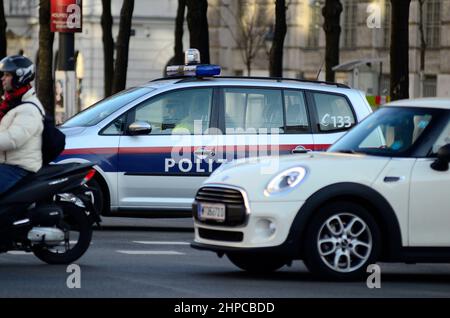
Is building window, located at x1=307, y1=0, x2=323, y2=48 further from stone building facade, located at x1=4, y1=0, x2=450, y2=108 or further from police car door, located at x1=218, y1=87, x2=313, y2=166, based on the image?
police car door, located at x1=218, y1=87, x2=313, y2=166

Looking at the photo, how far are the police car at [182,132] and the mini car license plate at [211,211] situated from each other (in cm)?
500

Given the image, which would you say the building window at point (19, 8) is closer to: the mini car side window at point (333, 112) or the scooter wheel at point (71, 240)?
the mini car side window at point (333, 112)

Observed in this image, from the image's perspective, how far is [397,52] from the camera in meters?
29.9

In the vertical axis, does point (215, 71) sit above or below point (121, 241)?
above

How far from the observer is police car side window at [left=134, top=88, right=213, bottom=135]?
55.4ft

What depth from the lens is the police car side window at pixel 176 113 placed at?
1689cm

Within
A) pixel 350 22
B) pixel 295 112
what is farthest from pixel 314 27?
pixel 295 112

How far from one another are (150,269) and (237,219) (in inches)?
49.0

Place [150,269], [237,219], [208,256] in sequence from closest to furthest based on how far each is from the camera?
1. [237,219]
2. [150,269]
3. [208,256]

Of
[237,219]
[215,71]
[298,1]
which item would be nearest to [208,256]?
[237,219]

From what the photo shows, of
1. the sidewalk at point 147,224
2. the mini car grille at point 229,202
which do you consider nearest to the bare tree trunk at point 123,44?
the sidewalk at point 147,224

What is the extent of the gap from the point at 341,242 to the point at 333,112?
21.3 ft
